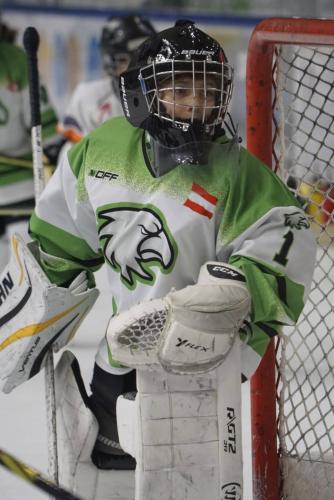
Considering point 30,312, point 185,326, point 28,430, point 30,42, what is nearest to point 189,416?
point 185,326

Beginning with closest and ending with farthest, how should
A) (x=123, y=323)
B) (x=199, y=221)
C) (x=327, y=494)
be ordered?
(x=123, y=323), (x=199, y=221), (x=327, y=494)

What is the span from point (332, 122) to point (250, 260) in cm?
48

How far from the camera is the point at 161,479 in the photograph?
1.85m

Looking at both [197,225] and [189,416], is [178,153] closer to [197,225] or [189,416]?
[197,225]

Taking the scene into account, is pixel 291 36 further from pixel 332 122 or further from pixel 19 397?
pixel 19 397

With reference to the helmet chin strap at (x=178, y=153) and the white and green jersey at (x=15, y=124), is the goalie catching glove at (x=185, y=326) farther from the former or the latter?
the white and green jersey at (x=15, y=124)

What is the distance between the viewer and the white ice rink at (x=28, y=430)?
259 centimetres

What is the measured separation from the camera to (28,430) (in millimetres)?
3068

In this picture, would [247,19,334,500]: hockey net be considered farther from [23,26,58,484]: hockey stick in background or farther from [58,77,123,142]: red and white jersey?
[58,77,123,142]: red and white jersey

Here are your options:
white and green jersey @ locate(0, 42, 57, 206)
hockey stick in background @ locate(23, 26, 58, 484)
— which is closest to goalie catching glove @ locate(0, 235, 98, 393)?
hockey stick in background @ locate(23, 26, 58, 484)

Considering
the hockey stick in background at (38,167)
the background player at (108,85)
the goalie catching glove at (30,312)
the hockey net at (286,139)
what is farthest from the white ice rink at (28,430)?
the background player at (108,85)

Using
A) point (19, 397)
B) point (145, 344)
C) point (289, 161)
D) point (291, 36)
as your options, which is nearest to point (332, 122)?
point (291, 36)

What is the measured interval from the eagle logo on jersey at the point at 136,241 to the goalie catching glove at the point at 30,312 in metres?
0.17

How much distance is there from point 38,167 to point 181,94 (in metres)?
0.50
